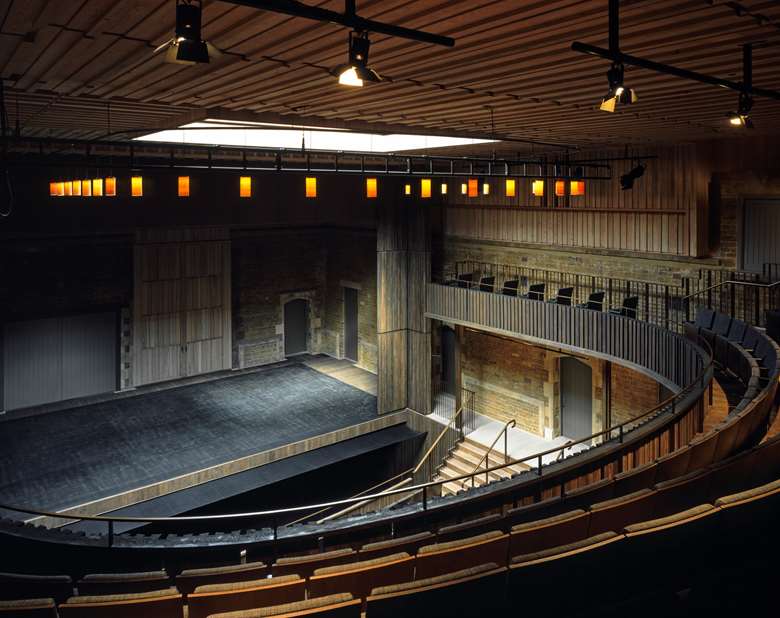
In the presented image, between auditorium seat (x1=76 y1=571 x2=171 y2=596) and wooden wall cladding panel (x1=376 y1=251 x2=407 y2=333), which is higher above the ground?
wooden wall cladding panel (x1=376 y1=251 x2=407 y2=333)

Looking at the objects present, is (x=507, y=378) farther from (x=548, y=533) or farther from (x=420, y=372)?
(x=548, y=533)

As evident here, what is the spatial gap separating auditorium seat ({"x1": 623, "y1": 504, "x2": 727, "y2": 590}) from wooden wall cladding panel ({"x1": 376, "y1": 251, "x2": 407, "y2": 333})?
38.0 feet

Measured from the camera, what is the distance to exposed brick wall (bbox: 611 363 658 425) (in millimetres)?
12297

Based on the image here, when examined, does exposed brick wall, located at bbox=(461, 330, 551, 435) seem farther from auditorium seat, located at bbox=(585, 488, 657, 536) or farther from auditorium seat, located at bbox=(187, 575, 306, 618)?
auditorium seat, located at bbox=(187, 575, 306, 618)

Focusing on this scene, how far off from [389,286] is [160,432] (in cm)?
576

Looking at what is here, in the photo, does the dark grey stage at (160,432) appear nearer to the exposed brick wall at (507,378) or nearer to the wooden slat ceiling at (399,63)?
the exposed brick wall at (507,378)

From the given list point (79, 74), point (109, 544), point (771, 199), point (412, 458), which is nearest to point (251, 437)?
point (412, 458)

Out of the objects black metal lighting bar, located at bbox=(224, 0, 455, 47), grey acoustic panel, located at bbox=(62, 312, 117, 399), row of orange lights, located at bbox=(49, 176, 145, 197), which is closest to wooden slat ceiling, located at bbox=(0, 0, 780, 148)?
black metal lighting bar, located at bbox=(224, 0, 455, 47)

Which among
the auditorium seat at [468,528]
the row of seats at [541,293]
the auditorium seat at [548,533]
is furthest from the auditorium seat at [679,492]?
the row of seats at [541,293]

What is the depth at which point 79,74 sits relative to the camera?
512 centimetres

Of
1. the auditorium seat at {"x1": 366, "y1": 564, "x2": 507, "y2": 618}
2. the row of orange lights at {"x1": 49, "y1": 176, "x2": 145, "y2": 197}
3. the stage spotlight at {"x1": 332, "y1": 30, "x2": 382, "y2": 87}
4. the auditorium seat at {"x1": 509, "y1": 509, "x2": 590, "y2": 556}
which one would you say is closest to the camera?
the stage spotlight at {"x1": 332, "y1": 30, "x2": 382, "y2": 87}

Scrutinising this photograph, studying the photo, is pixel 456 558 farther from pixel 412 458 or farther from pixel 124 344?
pixel 124 344

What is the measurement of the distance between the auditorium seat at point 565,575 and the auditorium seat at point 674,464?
1.95 metres

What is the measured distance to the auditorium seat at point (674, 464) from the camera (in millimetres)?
5336
